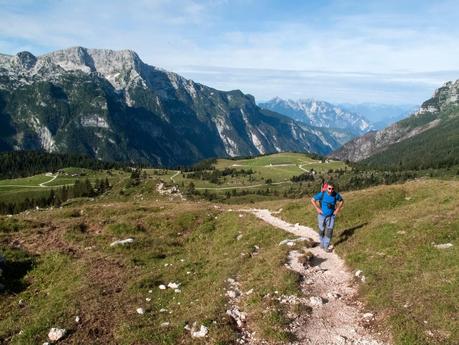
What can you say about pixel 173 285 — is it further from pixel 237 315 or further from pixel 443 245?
pixel 443 245

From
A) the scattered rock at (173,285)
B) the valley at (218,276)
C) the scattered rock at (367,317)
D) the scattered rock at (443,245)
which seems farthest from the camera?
the scattered rock at (443,245)

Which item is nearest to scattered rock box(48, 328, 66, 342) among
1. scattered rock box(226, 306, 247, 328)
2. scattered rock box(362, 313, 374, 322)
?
scattered rock box(226, 306, 247, 328)

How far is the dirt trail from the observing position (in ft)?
58.9

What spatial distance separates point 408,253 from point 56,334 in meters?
20.1

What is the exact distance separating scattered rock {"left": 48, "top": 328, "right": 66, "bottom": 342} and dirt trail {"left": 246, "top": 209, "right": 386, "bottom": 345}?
10.1 m

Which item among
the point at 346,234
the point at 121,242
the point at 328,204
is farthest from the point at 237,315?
the point at 346,234

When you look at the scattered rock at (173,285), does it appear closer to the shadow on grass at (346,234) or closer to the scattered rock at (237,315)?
the scattered rock at (237,315)

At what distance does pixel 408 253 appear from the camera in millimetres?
26016

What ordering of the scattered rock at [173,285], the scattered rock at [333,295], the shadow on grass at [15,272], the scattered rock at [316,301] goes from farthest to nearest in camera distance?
the shadow on grass at [15,272] < the scattered rock at [173,285] < the scattered rock at [333,295] < the scattered rock at [316,301]

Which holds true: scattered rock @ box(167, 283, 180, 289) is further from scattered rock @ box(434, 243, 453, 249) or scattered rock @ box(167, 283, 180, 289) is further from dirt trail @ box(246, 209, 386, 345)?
scattered rock @ box(434, 243, 453, 249)

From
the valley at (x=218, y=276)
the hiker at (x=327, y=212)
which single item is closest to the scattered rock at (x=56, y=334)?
the valley at (x=218, y=276)

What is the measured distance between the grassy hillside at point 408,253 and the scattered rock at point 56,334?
46.1 feet

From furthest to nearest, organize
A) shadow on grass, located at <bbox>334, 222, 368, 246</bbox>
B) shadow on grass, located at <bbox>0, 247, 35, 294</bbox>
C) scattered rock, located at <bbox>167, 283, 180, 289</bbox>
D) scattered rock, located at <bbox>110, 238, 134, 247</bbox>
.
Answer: scattered rock, located at <bbox>110, 238, 134, 247</bbox>
shadow on grass, located at <bbox>334, 222, 368, 246</bbox>
shadow on grass, located at <bbox>0, 247, 35, 294</bbox>
scattered rock, located at <bbox>167, 283, 180, 289</bbox>

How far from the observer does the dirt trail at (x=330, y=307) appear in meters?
18.0
